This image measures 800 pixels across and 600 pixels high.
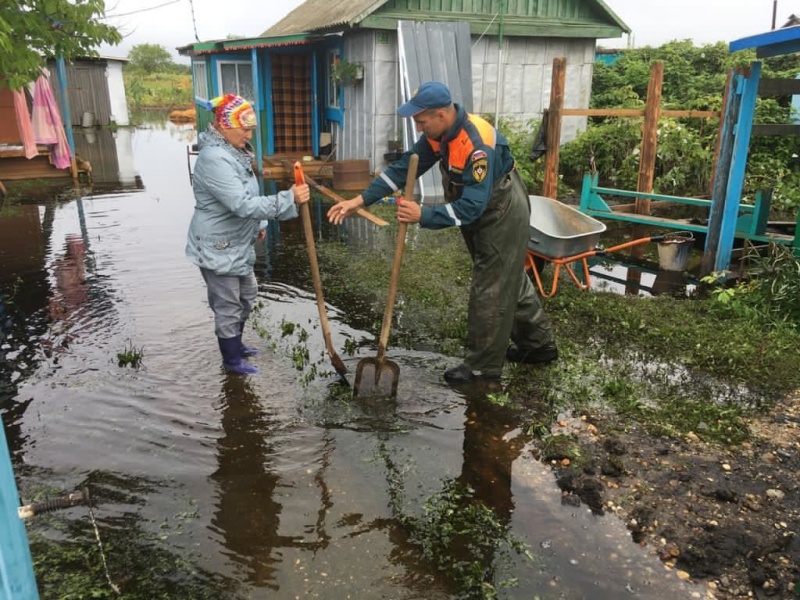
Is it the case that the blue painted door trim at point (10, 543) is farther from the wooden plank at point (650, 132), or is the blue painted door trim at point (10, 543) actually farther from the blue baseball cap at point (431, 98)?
the wooden plank at point (650, 132)

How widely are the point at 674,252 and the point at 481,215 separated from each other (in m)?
4.35

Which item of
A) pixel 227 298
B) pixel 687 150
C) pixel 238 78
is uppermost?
pixel 238 78

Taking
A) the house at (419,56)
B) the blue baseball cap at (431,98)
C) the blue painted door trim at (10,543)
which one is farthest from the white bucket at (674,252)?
the blue painted door trim at (10,543)

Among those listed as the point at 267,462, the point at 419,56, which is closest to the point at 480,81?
the point at 419,56

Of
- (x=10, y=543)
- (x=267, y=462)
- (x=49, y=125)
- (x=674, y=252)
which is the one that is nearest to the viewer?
(x=10, y=543)

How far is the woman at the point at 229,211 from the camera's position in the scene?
4.34 metres

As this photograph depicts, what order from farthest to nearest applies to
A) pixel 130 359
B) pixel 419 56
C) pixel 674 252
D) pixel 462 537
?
pixel 419 56 → pixel 674 252 → pixel 130 359 → pixel 462 537

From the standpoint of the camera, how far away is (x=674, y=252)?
779cm

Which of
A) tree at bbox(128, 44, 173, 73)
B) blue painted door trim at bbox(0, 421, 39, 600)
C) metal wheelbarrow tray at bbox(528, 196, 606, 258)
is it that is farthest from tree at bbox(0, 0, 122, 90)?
tree at bbox(128, 44, 173, 73)

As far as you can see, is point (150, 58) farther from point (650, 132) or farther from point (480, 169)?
point (480, 169)

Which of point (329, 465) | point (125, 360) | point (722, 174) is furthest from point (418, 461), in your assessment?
point (722, 174)

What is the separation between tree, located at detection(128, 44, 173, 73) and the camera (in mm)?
55453

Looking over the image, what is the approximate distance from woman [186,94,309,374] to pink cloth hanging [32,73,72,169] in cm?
1151

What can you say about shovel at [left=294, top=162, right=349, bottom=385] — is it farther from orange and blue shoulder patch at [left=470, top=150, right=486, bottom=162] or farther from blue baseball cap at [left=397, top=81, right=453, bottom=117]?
orange and blue shoulder patch at [left=470, top=150, right=486, bottom=162]
